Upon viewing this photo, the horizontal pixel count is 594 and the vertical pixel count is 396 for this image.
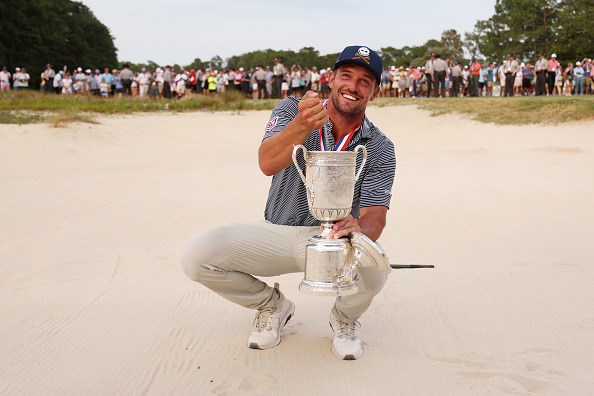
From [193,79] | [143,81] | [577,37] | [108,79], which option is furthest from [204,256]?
[577,37]

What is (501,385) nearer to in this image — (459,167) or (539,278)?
(539,278)

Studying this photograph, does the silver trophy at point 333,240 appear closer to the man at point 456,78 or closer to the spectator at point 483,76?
the man at point 456,78

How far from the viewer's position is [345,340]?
3.76 meters

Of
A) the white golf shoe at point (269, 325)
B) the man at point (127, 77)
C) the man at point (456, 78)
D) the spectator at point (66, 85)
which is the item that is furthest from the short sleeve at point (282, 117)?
the spectator at point (66, 85)

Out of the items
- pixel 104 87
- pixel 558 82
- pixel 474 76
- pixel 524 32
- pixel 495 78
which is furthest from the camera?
pixel 524 32

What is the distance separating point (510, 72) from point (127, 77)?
17397mm

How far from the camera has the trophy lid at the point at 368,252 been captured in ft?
10.2

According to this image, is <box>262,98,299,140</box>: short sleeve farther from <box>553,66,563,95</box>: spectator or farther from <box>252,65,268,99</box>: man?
<box>252,65,268,99</box>: man

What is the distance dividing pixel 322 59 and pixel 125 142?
9797 centimetres

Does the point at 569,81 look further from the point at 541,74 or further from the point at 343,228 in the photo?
the point at 343,228

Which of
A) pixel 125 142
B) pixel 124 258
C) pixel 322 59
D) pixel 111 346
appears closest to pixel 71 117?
pixel 125 142

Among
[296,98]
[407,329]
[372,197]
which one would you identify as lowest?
[407,329]

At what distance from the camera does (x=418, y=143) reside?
18.7 metres

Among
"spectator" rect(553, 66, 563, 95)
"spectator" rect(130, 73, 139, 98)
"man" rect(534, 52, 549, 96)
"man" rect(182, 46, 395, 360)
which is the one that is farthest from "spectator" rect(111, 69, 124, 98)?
"man" rect(182, 46, 395, 360)
